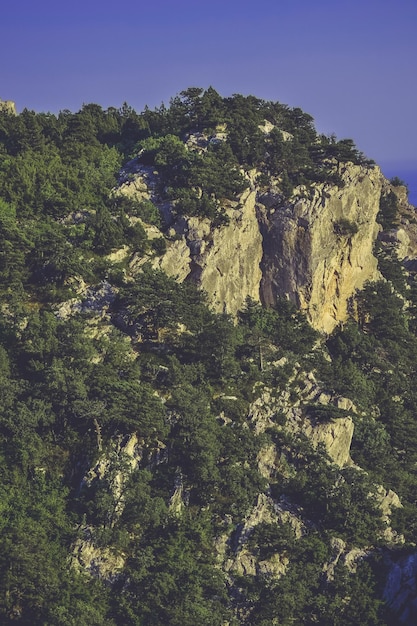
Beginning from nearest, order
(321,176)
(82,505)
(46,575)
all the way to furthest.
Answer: (46,575), (82,505), (321,176)

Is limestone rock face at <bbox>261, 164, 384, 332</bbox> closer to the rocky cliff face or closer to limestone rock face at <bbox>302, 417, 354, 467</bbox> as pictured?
the rocky cliff face

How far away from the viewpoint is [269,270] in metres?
70.2

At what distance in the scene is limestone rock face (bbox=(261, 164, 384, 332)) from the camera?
69.5 m

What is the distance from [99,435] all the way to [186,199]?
24.3 meters

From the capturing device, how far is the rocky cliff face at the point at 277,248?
66.8 meters

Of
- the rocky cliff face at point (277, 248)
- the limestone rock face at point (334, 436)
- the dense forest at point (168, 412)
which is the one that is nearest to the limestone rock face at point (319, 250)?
the rocky cliff face at point (277, 248)

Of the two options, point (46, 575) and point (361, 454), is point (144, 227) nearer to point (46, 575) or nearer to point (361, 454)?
point (361, 454)

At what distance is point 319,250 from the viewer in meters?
69.8

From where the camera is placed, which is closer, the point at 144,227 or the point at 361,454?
the point at 361,454

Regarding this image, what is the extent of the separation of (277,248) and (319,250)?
11.7ft

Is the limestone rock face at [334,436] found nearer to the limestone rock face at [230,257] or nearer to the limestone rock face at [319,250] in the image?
the limestone rock face at [230,257]

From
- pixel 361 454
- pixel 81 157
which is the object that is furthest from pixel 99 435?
pixel 81 157

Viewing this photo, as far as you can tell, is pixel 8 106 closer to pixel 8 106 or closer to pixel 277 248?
pixel 8 106

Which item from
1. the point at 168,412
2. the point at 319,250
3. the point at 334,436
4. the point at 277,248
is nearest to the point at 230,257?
the point at 277,248
